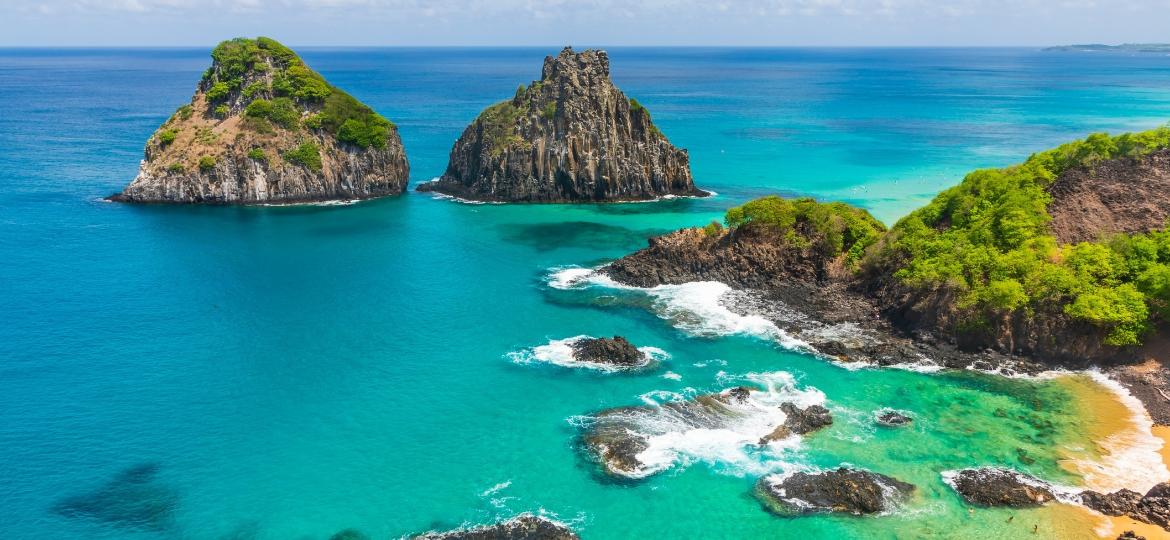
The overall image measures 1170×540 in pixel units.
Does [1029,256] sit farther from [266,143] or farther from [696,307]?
[266,143]

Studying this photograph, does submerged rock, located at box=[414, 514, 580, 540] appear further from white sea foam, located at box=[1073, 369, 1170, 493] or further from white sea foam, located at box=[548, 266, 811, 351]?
white sea foam, located at box=[1073, 369, 1170, 493]

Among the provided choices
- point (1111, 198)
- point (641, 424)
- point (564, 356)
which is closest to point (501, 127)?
point (564, 356)

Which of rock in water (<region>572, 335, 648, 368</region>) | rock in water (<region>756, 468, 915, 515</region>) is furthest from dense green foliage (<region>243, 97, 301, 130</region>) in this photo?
rock in water (<region>756, 468, 915, 515</region>)

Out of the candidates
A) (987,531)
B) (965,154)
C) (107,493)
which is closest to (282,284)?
(107,493)

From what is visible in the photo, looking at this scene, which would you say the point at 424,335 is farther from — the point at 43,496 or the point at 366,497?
the point at 43,496

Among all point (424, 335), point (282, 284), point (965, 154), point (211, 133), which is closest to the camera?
point (424, 335)

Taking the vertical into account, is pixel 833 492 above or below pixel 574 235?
below
